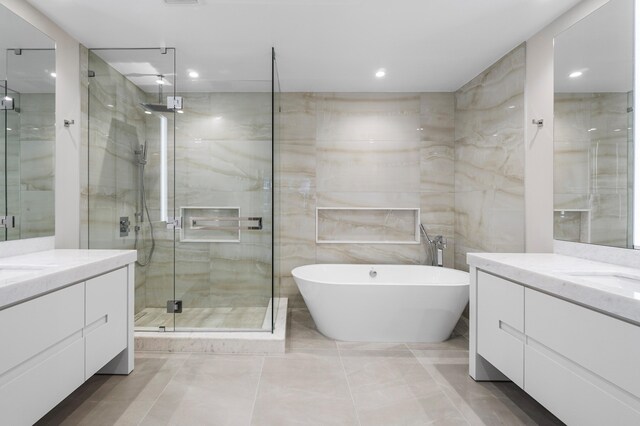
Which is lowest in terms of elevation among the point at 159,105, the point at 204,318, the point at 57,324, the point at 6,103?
the point at 204,318

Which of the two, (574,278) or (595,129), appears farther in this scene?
(595,129)

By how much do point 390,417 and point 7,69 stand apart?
2.85 metres

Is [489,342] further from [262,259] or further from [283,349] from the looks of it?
[262,259]

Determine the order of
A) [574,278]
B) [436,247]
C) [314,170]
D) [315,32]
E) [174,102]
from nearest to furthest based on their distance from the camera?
[574,278], [315,32], [174,102], [436,247], [314,170]

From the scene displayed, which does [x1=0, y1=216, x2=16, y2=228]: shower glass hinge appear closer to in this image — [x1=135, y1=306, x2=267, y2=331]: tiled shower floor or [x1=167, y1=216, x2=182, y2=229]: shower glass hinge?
[x1=167, y1=216, x2=182, y2=229]: shower glass hinge

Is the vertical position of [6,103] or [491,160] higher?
[6,103]

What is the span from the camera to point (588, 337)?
1.23 m

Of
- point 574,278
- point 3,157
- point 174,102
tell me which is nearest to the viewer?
point 574,278

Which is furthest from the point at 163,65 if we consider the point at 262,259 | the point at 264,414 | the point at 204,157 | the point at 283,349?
the point at 264,414

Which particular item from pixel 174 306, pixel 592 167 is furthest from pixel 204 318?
pixel 592 167

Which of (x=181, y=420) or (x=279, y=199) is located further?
(x=279, y=199)

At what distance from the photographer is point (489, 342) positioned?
191 cm

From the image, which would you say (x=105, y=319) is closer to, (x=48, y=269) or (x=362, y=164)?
(x=48, y=269)

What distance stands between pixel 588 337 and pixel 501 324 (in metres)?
0.60
